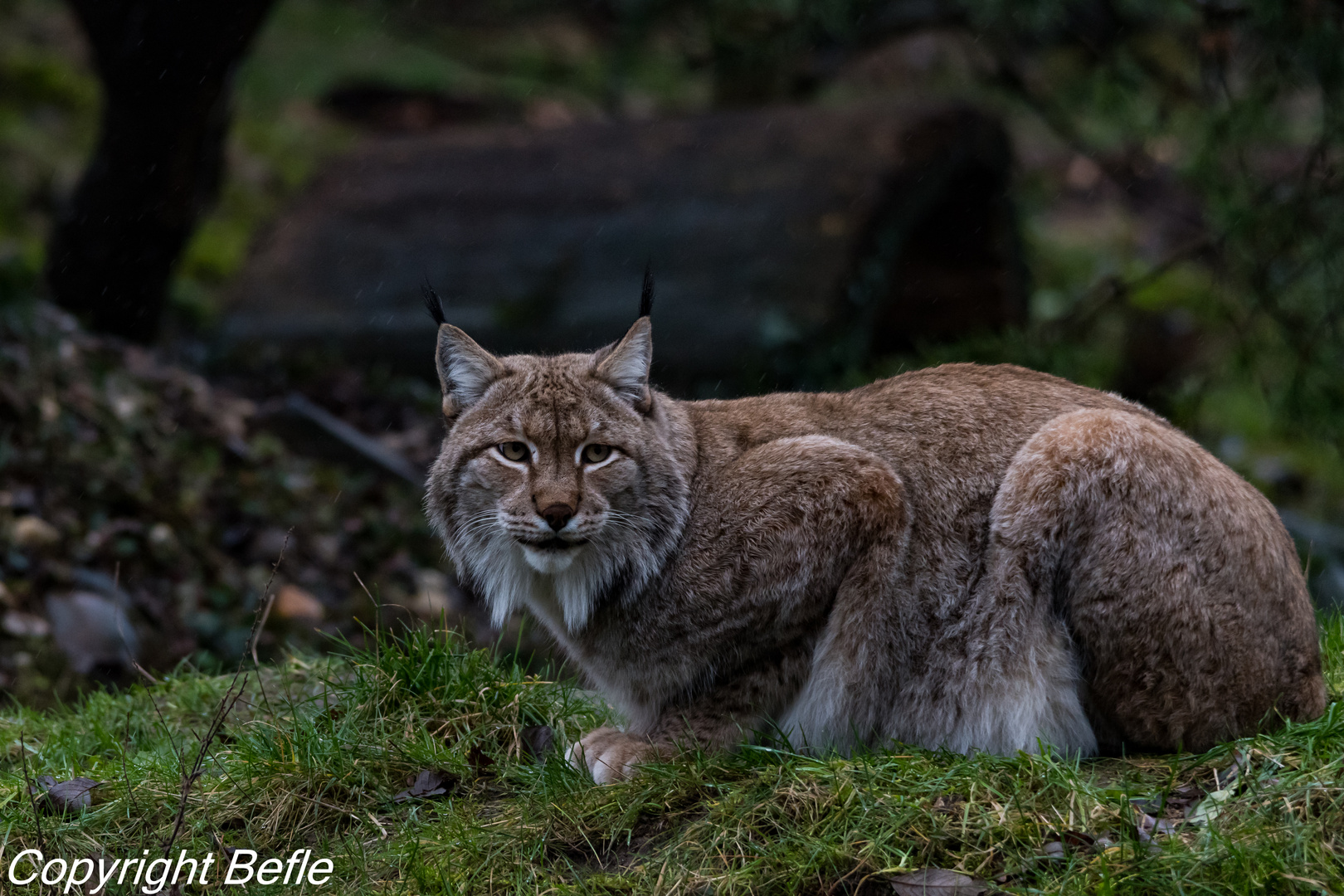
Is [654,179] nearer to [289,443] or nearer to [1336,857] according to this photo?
[289,443]

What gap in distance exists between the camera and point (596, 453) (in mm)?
4121

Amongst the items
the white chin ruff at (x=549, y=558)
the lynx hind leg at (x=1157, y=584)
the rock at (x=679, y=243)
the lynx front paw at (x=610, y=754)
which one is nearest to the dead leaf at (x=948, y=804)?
the lynx hind leg at (x=1157, y=584)

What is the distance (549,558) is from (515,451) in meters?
0.39

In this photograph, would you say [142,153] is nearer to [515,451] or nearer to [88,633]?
[88,633]

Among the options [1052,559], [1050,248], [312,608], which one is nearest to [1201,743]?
[1052,559]

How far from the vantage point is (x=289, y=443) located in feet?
27.0

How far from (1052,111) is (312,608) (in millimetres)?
6429

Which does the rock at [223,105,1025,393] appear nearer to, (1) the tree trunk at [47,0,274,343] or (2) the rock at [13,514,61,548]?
(1) the tree trunk at [47,0,274,343]

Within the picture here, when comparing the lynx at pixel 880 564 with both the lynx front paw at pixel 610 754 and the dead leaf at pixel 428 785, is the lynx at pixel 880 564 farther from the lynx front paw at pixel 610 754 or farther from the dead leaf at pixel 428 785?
the dead leaf at pixel 428 785

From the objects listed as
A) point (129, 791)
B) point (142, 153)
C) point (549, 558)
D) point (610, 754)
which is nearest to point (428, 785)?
point (610, 754)

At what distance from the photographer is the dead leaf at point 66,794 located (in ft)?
12.9

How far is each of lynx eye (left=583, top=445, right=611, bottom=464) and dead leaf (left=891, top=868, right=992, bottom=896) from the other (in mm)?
1621

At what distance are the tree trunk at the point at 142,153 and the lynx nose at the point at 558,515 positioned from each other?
17.0 feet

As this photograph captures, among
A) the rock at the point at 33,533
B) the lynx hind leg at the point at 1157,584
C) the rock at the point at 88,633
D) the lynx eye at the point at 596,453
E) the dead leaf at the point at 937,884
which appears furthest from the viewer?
the rock at the point at 33,533
